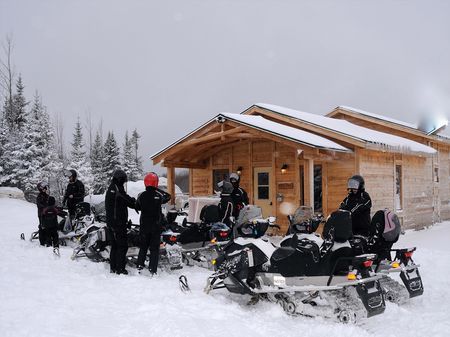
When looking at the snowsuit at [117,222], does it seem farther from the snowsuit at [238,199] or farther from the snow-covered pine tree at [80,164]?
the snow-covered pine tree at [80,164]

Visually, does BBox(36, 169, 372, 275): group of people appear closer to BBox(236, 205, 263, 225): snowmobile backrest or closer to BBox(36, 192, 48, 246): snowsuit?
BBox(236, 205, 263, 225): snowmobile backrest

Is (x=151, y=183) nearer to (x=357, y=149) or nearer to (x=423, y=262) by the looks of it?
(x=423, y=262)

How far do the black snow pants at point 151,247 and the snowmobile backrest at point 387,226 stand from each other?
351 centimetres

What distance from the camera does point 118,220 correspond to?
7.35 metres

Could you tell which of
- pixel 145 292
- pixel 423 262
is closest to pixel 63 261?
pixel 145 292

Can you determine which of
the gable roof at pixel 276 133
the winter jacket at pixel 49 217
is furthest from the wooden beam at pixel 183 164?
the winter jacket at pixel 49 217

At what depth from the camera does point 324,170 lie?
43.6 ft

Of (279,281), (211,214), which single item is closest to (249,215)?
(279,281)

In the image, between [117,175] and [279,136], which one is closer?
[117,175]

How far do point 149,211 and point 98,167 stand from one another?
128 ft

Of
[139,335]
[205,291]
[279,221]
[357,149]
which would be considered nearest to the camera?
[139,335]

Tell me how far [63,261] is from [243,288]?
13.4 feet

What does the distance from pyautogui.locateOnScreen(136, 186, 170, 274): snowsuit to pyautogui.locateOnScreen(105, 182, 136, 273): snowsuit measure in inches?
11.0

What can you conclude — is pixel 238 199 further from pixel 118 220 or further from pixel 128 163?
pixel 128 163
